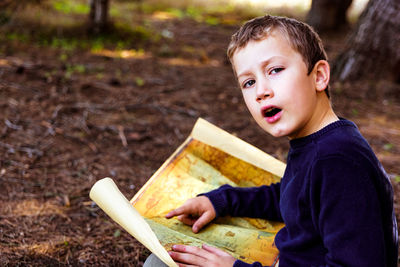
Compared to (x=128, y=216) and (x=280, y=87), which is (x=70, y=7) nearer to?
(x=128, y=216)

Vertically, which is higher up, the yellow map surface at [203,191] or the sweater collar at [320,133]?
the sweater collar at [320,133]

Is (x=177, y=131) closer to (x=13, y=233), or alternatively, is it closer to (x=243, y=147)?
(x=243, y=147)

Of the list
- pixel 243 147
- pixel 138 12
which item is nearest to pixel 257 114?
pixel 243 147

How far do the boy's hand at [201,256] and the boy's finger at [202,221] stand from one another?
0.62ft

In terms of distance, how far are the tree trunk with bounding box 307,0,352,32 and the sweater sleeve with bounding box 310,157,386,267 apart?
18.6ft

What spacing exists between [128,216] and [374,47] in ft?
10.9

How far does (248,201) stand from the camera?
5.38ft

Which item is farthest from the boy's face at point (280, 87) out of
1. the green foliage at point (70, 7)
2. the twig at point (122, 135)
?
the green foliage at point (70, 7)

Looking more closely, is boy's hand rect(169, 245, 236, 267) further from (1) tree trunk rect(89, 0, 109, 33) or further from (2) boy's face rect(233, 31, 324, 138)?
(1) tree trunk rect(89, 0, 109, 33)

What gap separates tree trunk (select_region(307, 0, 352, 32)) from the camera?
6164mm

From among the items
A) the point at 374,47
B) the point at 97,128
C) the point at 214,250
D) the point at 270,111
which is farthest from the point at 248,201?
the point at 374,47

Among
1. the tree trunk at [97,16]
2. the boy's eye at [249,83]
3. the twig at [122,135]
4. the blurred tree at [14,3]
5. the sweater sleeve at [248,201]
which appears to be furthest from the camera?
the tree trunk at [97,16]

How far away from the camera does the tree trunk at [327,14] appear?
243 inches

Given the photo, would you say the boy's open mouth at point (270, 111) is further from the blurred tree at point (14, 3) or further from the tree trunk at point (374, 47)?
the blurred tree at point (14, 3)
